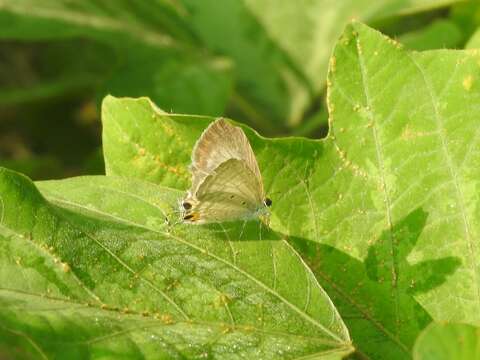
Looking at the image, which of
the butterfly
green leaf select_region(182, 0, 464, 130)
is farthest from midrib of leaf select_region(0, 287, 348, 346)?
green leaf select_region(182, 0, 464, 130)

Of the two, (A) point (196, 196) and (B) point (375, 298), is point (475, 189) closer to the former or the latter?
(B) point (375, 298)

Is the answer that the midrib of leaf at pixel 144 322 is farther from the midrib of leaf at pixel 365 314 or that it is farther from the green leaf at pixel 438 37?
the green leaf at pixel 438 37

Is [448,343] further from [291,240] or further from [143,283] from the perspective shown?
[143,283]

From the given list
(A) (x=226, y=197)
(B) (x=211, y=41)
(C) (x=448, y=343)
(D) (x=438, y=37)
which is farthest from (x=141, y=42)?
(C) (x=448, y=343)

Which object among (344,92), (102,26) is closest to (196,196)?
(344,92)

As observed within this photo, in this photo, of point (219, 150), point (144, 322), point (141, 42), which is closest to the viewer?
point (144, 322)

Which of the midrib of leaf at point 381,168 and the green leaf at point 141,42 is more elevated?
the green leaf at point 141,42

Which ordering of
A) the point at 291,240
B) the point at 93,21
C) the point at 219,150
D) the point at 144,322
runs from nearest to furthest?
the point at 144,322
the point at 219,150
the point at 291,240
the point at 93,21

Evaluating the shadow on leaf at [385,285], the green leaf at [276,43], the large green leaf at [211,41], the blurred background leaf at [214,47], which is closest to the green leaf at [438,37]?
the blurred background leaf at [214,47]
